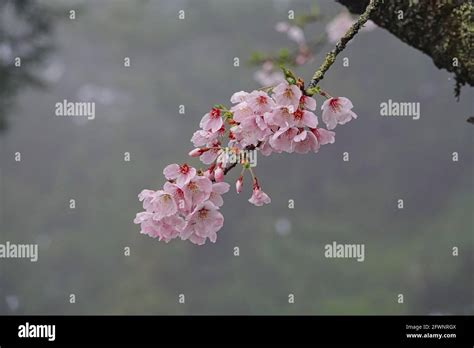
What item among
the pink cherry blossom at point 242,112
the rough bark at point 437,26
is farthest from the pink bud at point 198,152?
the rough bark at point 437,26

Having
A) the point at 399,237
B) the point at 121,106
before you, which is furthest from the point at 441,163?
the point at 121,106

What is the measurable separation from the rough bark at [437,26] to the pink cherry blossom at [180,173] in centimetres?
66

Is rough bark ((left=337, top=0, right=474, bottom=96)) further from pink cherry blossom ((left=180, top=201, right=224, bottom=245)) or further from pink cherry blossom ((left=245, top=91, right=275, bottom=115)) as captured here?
pink cherry blossom ((left=180, top=201, right=224, bottom=245))

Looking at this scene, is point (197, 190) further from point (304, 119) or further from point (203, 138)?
point (304, 119)

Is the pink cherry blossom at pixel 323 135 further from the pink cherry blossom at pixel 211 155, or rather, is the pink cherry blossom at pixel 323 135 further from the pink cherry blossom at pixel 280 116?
the pink cherry blossom at pixel 211 155

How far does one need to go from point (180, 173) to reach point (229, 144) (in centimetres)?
11

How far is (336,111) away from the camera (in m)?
1.35

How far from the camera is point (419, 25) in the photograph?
1660 mm

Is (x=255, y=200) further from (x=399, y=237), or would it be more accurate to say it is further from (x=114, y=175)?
(x=114, y=175)

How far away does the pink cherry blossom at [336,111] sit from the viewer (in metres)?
1.33

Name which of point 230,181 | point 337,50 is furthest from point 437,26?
point 230,181

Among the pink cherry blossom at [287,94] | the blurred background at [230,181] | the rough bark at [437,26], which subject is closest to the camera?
the pink cherry blossom at [287,94]

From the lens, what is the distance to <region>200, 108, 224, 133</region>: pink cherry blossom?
1317mm
